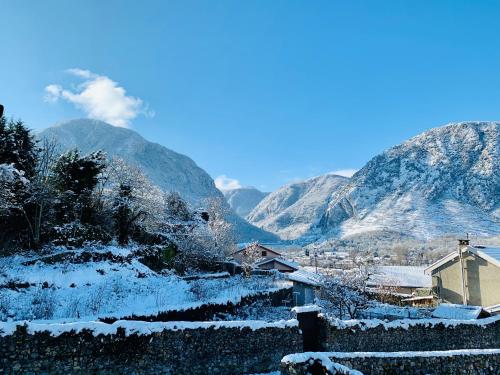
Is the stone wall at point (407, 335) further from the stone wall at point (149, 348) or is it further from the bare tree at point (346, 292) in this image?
the bare tree at point (346, 292)

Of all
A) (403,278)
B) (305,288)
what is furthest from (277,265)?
(305,288)

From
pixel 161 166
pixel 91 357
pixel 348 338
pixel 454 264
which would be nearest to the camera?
pixel 91 357

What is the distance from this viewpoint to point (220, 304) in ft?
62.2

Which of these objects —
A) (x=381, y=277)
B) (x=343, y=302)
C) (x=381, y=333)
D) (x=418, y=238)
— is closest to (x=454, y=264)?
(x=381, y=277)

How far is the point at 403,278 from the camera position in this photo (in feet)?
186

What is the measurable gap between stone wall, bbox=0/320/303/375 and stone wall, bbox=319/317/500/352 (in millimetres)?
1686

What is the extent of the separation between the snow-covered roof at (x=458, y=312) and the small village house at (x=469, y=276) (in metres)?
13.1

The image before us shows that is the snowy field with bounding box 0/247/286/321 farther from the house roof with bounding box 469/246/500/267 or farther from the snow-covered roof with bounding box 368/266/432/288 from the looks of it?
the snow-covered roof with bounding box 368/266/432/288

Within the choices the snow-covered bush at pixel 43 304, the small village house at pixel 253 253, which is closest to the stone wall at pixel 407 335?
the snow-covered bush at pixel 43 304

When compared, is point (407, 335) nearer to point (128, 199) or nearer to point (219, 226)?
point (128, 199)

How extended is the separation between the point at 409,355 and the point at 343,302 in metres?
19.5

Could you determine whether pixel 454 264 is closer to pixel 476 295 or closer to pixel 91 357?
pixel 476 295

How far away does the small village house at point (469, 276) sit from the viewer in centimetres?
4125

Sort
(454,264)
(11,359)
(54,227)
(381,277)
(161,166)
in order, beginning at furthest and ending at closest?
(161,166) < (381,277) < (454,264) < (54,227) < (11,359)
